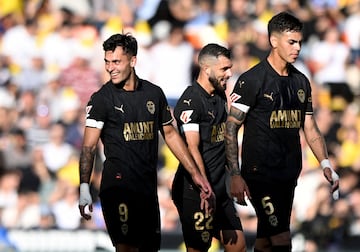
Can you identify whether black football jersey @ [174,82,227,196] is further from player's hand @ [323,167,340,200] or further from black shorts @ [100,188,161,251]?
player's hand @ [323,167,340,200]

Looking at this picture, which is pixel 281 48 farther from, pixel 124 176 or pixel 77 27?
pixel 77 27

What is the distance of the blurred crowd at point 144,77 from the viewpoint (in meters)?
15.4

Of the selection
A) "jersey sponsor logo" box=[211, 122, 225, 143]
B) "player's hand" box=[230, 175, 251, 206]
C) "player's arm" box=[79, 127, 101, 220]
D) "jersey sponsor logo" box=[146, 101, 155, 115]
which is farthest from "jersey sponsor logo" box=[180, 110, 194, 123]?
"player's arm" box=[79, 127, 101, 220]

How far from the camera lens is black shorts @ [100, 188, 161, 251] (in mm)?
9969

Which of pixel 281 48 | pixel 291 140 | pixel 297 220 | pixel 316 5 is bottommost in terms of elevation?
pixel 297 220

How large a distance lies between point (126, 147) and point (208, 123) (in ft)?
3.22

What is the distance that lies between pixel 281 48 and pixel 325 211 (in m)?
5.49

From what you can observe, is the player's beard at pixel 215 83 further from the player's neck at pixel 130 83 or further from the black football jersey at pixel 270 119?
the player's neck at pixel 130 83

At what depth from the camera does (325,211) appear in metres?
15.2

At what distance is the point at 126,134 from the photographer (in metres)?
9.93

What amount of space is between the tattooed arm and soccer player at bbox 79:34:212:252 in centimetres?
29

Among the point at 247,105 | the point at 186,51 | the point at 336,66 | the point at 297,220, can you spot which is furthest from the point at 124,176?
the point at 336,66

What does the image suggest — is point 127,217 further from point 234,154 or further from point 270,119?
point 270,119

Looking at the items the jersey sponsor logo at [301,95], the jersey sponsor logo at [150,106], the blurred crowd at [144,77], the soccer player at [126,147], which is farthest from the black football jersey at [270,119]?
the blurred crowd at [144,77]
